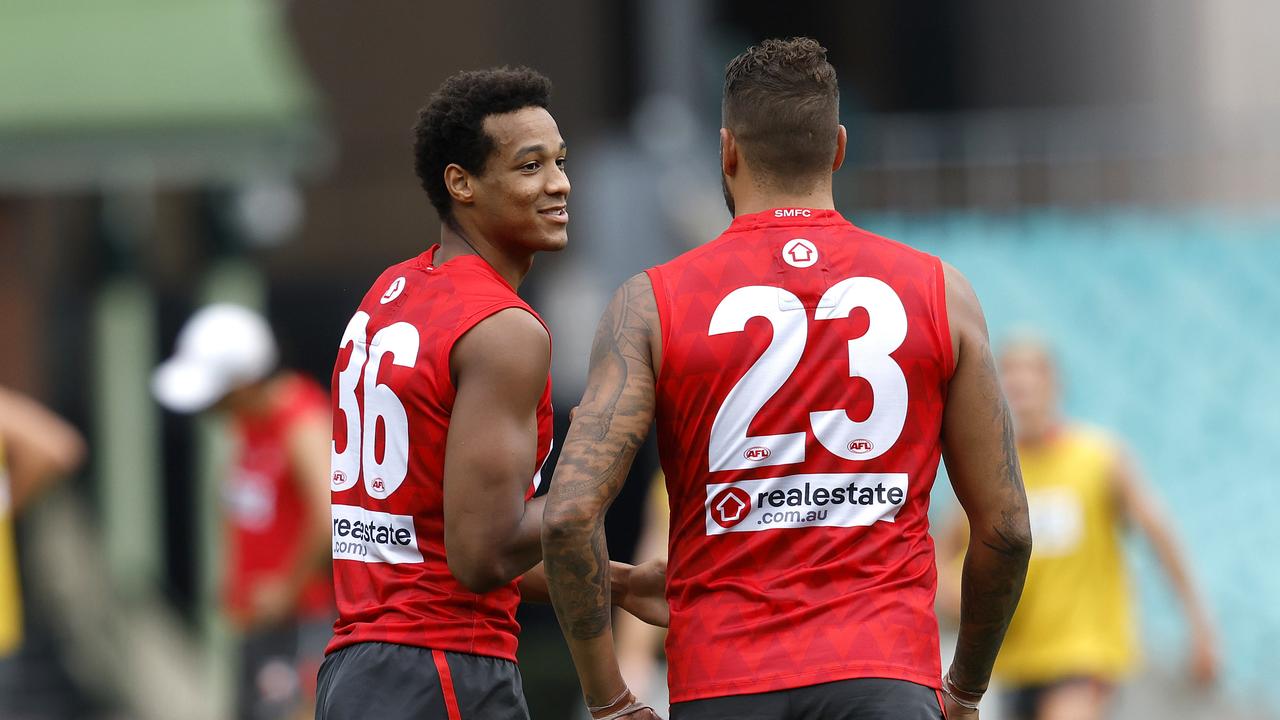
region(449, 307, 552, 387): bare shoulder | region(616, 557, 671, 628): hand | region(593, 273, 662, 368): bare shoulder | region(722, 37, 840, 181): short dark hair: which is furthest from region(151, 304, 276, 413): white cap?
region(722, 37, 840, 181): short dark hair

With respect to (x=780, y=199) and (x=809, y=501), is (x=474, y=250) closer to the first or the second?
(x=780, y=199)

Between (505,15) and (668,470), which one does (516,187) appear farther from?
(505,15)

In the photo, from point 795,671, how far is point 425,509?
0.97 meters

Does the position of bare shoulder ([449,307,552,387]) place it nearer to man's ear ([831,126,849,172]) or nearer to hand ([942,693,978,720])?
man's ear ([831,126,849,172])

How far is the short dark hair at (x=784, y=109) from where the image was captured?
407 centimetres

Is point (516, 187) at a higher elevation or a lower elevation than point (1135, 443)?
higher

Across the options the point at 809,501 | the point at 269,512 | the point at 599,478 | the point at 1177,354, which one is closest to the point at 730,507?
the point at 809,501

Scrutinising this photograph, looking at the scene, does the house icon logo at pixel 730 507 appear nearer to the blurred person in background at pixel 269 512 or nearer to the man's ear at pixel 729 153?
the man's ear at pixel 729 153

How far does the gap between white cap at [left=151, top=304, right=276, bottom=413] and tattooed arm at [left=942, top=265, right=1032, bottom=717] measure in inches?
194

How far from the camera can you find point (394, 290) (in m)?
4.38

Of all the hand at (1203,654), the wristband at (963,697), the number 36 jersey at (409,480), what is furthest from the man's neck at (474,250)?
the hand at (1203,654)

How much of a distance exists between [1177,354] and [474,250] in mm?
8051

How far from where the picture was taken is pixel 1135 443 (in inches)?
449

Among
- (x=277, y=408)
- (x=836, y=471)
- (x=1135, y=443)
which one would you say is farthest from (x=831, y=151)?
(x=1135, y=443)
